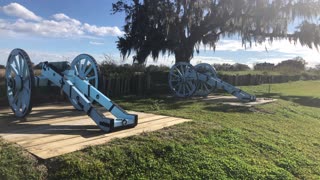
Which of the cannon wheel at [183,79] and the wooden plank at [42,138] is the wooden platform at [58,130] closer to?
the wooden plank at [42,138]

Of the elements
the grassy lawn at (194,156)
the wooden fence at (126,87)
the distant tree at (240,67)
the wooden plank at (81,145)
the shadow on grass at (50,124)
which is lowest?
the grassy lawn at (194,156)

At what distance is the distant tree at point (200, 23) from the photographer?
1575 cm

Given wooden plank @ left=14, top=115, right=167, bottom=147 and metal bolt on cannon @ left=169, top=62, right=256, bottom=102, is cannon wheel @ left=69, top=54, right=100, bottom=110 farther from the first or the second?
metal bolt on cannon @ left=169, top=62, right=256, bottom=102

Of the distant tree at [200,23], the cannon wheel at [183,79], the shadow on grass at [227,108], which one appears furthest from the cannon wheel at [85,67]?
the distant tree at [200,23]

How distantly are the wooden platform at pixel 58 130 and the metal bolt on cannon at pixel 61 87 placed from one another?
0.16m

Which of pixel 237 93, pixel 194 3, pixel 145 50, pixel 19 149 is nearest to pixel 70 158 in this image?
pixel 19 149

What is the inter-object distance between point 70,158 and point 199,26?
13.7 m

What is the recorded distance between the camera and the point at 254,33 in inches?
713

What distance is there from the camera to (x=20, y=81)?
621 centimetres

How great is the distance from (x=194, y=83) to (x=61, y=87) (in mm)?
7165

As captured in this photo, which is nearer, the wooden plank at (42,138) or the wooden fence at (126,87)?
the wooden plank at (42,138)

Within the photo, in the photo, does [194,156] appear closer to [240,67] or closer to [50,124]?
[50,124]

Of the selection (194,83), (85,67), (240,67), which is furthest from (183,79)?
(240,67)

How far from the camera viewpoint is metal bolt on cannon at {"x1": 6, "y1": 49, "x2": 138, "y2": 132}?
5.60 meters
